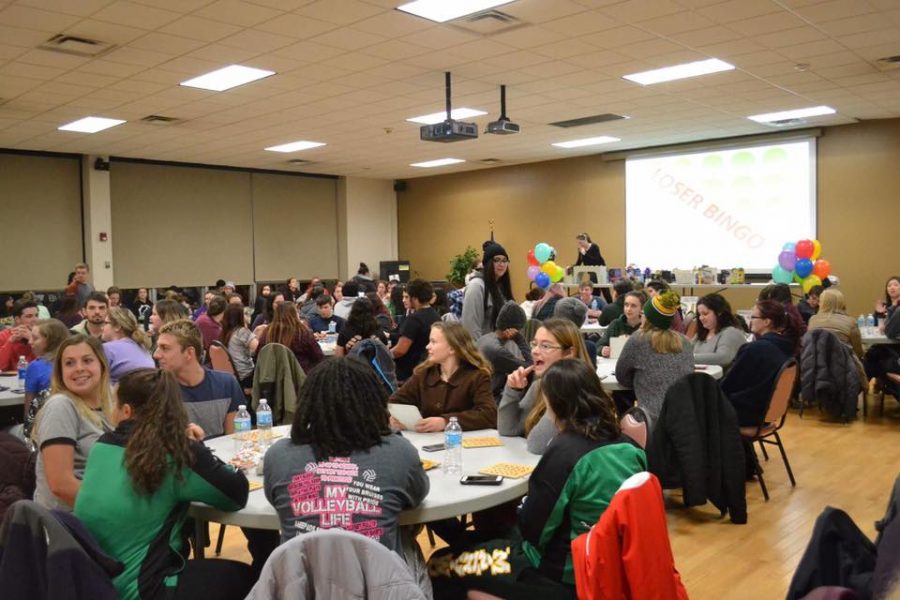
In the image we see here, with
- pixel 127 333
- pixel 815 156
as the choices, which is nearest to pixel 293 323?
pixel 127 333

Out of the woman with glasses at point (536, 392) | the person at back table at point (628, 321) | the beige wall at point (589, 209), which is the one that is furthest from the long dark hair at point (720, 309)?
the beige wall at point (589, 209)

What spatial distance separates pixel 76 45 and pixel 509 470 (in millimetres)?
5437

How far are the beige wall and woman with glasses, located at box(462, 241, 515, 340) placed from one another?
7474mm

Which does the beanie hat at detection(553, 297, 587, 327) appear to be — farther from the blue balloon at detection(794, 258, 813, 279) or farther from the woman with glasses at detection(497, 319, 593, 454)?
the blue balloon at detection(794, 258, 813, 279)

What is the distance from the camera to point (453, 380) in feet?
12.1

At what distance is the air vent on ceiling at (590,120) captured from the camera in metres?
9.88

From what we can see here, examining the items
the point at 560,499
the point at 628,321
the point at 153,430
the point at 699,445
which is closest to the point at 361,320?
the point at 628,321

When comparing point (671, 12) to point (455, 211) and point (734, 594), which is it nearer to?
point (734, 594)

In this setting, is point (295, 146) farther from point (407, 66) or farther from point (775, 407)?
point (775, 407)

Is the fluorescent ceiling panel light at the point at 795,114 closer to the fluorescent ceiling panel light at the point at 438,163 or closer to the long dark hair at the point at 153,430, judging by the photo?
the fluorescent ceiling panel light at the point at 438,163

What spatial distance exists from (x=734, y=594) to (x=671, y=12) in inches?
166

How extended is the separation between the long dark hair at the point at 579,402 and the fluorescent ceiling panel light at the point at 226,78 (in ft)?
18.3

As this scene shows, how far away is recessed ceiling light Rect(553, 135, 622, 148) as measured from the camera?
460 inches

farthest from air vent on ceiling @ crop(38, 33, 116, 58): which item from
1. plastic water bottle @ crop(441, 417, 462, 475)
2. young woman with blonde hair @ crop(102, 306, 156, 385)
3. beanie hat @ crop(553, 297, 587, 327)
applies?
plastic water bottle @ crop(441, 417, 462, 475)
